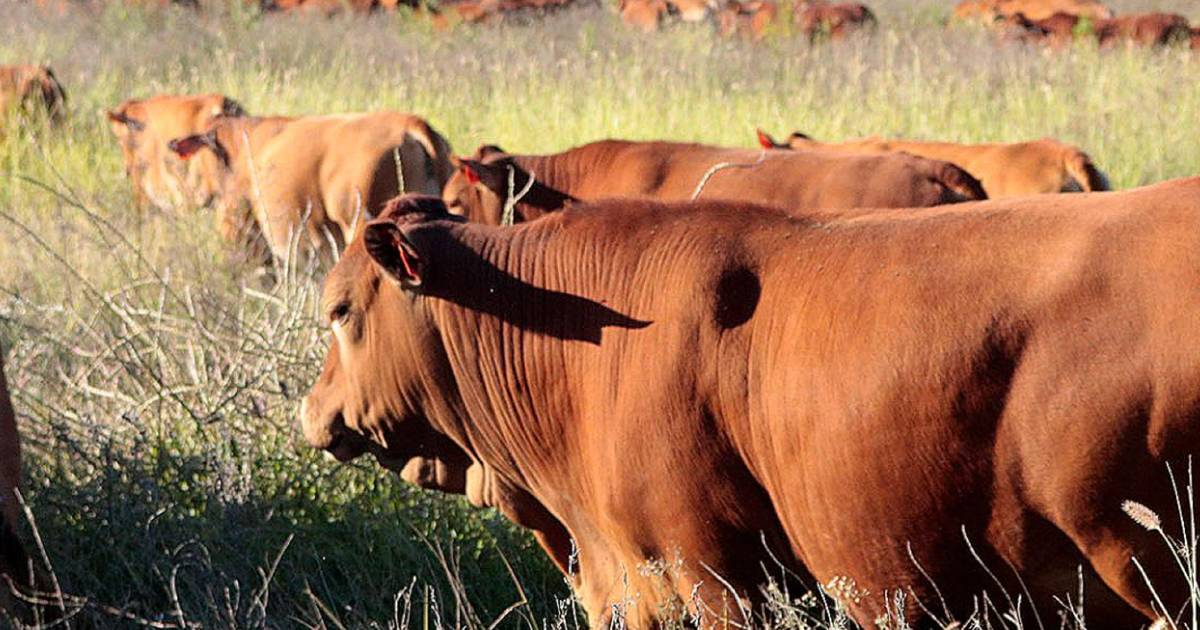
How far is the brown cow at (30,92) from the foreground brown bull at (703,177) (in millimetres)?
7124

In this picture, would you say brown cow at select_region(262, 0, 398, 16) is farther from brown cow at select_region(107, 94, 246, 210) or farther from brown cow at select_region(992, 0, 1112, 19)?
brown cow at select_region(107, 94, 246, 210)

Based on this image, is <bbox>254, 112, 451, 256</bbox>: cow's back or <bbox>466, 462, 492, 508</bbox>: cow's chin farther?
<bbox>254, 112, 451, 256</bbox>: cow's back

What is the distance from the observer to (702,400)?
4512 mm

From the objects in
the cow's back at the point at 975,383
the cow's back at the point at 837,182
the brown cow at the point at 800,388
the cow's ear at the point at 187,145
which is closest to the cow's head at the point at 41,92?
the cow's ear at the point at 187,145

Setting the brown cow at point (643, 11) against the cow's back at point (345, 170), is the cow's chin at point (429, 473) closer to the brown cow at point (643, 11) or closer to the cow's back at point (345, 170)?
the cow's back at point (345, 170)

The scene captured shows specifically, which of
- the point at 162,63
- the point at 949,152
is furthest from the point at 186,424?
the point at 162,63

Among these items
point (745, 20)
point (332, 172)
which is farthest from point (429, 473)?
point (745, 20)

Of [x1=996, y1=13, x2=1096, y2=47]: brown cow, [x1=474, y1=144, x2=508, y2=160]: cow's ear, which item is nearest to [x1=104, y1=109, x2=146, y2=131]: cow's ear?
[x1=474, y1=144, x2=508, y2=160]: cow's ear

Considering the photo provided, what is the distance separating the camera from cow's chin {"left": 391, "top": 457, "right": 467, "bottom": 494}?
17.6ft

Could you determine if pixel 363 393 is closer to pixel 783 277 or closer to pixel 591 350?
pixel 591 350

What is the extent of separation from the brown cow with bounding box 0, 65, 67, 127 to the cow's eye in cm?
1066

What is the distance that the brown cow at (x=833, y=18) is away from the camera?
28.4 meters

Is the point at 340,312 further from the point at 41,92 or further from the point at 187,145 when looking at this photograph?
the point at 41,92

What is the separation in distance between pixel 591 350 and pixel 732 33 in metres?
21.3
